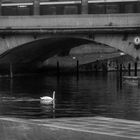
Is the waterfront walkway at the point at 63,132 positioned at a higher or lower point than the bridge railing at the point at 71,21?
lower

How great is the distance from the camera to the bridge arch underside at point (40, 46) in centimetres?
5512

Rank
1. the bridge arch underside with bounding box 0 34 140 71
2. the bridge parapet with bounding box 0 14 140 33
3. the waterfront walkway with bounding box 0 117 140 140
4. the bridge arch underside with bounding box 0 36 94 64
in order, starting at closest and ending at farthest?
the waterfront walkway with bounding box 0 117 140 140
the bridge parapet with bounding box 0 14 140 33
the bridge arch underside with bounding box 0 34 140 71
the bridge arch underside with bounding box 0 36 94 64

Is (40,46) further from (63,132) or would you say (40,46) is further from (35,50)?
(63,132)

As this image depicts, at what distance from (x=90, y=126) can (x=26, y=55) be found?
55.4 meters

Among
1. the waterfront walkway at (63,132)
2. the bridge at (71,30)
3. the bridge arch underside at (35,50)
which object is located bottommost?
the bridge arch underside at (35,50)

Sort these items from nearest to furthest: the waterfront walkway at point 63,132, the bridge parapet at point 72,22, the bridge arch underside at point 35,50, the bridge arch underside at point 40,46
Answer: the waterfront walkway at point 63,132 → the bridge parapet at point 72,22 → the bridge arch underside at point 40,46 → the bridge arch underside at point 35,50

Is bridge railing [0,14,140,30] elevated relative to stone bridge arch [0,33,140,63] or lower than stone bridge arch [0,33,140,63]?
elevated

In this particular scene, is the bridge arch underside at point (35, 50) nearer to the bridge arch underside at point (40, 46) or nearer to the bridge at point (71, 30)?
the bridge arch underside at point (40, 46)

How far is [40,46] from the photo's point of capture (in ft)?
219

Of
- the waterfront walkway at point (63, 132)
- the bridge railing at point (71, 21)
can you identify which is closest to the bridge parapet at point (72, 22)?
the bridge railing at point (71, 21)

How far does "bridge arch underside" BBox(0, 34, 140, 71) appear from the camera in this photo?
2170 inches

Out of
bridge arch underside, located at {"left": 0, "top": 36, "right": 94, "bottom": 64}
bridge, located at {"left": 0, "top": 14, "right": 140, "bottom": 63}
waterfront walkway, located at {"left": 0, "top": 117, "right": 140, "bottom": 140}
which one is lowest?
bridge arch underside, located at {"left": 0, "top": 36, "right": 94, "bottom": 64}

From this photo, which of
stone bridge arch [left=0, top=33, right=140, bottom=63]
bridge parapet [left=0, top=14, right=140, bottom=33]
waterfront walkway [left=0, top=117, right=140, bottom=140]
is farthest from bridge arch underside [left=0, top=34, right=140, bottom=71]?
waterfront walkway [left=0, top=117, right=140, bottom=140]

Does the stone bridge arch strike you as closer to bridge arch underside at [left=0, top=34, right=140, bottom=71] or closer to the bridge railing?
bridge arch underside at [left=0, top=34, right=140, bottom=71]
